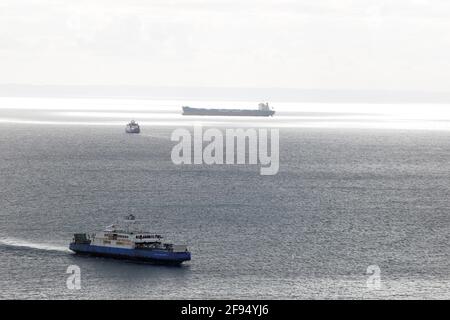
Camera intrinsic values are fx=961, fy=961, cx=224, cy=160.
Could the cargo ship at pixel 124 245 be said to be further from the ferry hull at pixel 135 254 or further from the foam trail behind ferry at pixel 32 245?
the foam trail behind ferry at pixel 32 245

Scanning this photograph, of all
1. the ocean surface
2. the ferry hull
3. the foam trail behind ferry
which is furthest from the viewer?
the foam trail behind ferry

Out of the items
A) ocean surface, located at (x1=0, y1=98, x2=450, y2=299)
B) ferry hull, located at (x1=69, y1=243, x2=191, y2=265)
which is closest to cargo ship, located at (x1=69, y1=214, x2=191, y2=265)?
ferry hull, located at (x1=69, y1=243, x2=191, y2=265)

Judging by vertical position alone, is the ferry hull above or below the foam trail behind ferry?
below

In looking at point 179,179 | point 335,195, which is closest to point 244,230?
point 335,195

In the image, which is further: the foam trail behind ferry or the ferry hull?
the foam trail behind ferry

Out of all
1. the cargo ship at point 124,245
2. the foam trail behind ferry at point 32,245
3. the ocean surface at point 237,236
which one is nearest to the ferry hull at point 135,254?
the cargo ship at point 124,245

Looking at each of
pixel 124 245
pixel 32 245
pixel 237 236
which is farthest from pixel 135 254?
pixel 237 236

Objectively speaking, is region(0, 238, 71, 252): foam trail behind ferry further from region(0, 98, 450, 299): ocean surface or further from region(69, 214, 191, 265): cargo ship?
region(69, 214, 191, 265): cargo ship

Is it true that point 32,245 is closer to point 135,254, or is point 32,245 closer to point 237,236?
point 135,254
